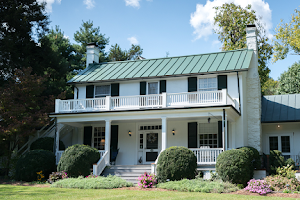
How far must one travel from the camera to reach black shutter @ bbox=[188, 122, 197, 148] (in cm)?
1753

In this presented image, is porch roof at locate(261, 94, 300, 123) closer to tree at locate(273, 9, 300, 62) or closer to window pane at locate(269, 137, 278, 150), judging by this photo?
window pane at locate(269, 137, 278, 150)

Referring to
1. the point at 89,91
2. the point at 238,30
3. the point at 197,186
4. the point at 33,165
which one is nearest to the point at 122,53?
the point at 238,30

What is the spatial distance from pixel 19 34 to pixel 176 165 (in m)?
16.3

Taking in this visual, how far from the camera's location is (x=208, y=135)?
17672 millimetres

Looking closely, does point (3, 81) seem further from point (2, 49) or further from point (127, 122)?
point (127, 122)

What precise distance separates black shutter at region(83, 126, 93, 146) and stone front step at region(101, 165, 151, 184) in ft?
12.4

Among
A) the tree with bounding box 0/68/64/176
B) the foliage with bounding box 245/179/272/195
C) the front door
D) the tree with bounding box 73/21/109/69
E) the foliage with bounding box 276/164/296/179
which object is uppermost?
the tree with bounding box 73/21/109/69

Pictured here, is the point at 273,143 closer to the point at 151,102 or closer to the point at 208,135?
the point at 208,135

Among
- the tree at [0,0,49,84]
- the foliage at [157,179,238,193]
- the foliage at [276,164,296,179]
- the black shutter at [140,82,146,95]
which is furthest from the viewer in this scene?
the tree at [0,0,49,84]

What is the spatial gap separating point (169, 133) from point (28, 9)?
14.8 m

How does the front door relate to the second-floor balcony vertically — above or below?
below

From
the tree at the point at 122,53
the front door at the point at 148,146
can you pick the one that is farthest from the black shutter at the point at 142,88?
the tree at the point at 122,53

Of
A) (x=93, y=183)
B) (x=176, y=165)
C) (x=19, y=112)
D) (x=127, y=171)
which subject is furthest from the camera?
→ (x=19, y=112)

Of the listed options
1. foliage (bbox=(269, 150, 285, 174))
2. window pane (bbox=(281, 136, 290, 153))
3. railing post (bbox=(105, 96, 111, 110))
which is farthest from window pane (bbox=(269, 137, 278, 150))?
A: railing post (bbox=(105, 96, 111, 110))
